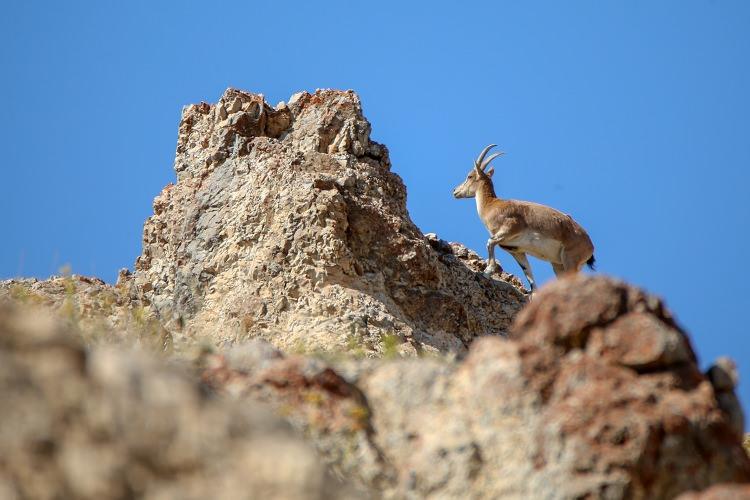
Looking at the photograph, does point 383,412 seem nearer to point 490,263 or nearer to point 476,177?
point 490,263

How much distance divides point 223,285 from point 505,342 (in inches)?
277

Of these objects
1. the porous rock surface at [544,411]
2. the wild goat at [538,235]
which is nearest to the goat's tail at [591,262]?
the wild goat at [538,235]

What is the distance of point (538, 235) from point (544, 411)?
13.4m

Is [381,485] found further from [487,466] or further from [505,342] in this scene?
[505,342]

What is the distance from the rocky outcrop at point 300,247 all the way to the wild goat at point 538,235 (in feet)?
12.5

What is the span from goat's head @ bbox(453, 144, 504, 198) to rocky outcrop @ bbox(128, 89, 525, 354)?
19.6ft

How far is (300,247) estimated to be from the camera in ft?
38.3

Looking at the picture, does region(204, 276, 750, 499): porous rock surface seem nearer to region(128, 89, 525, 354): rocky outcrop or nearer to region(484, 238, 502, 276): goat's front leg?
region(128, 89, 525, 354): rocky outcrop

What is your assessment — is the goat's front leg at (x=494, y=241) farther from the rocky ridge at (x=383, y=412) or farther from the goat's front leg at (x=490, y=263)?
the rocky ridge at (x=383, y=412)

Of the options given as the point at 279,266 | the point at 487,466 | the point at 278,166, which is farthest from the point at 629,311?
the point at 278,166

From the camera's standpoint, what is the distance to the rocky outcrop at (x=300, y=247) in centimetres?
1124

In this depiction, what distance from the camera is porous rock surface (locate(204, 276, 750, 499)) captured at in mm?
4688

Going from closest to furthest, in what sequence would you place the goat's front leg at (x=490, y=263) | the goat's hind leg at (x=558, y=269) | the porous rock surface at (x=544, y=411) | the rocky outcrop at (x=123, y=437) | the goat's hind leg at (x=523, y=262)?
the rocky outcrop at (x=123, y=437), the porous rock surface at (x=544, y=411), the goat's front leg at (x=490, y=263), the goat's hind leg at (x=523, y=262), the goat's hind leg at (x=558, y=269)

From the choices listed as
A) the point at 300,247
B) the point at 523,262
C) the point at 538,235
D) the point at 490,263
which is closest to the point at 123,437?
the point at 300,247
